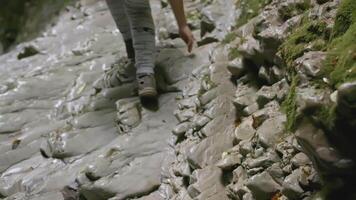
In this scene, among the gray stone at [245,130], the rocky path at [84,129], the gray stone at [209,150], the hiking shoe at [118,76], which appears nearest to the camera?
the gray stone at [245,130]

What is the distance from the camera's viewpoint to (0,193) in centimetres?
408

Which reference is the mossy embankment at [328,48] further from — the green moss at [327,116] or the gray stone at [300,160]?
the gray stone at [300,160]

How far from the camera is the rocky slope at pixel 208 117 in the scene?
213 cm

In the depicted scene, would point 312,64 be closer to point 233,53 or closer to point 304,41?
point 304,41

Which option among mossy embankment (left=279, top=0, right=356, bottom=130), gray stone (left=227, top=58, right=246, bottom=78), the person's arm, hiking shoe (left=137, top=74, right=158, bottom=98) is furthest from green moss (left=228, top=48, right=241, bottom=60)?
mossy embankment (left=279, top=0, right=356, bottom=130)

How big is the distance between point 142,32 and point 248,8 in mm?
1104

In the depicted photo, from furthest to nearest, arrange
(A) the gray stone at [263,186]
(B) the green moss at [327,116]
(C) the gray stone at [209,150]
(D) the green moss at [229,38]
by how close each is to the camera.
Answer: (D) the green moss at [229,38], (C) the gray stone at [209,150], (A) the gray stone at [263,186], (B) the green moss at [327,116]

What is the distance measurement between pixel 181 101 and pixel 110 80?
40.8 inches

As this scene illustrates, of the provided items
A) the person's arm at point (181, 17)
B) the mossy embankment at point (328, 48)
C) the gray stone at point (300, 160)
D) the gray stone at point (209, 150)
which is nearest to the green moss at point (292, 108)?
the mossy embankment at point (328, 48)

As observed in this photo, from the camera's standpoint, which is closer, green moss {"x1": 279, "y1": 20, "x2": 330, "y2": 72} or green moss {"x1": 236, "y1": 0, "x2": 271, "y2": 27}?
green moss {"x1": 279, "y1": 20, "x2": 330, "y2": 72}

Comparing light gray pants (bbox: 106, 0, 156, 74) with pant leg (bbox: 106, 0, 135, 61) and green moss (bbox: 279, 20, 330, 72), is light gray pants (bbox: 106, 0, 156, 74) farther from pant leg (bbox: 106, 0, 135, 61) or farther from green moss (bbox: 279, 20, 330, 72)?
green moss (bbox: 279, 20, 330, 72)

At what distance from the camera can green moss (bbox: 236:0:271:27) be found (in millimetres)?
4247

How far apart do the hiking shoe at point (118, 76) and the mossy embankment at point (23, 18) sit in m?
5.21

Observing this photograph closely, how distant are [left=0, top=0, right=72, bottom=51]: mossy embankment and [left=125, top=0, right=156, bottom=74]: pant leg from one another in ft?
20.4
